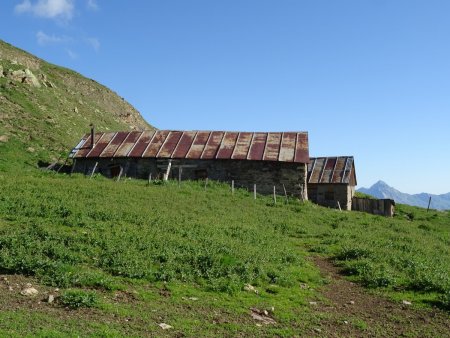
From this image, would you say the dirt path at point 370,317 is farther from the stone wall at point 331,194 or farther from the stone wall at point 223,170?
the stone wall at point 331,194

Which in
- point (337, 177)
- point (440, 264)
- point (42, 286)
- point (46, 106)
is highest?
point (46, 106)

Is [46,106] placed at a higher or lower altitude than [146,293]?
higher

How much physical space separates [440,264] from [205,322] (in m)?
11.6

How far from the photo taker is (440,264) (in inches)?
651

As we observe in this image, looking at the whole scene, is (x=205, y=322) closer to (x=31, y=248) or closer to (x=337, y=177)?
(x=31, y=248)

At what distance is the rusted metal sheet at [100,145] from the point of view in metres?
40.2

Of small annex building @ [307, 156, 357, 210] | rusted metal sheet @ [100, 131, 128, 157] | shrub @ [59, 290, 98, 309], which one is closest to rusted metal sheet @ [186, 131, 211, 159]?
rusted metal sheet @ [100, 131, 128, 157]

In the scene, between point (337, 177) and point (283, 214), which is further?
point (337, 177)

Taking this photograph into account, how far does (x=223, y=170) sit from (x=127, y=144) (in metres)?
10.5

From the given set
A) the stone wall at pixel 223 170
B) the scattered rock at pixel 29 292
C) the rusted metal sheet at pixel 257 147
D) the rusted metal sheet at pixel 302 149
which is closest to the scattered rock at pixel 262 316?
the scattered rock at pixel 29 292

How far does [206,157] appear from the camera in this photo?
37281mm

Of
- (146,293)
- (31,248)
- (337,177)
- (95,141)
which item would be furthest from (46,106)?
(146,293)

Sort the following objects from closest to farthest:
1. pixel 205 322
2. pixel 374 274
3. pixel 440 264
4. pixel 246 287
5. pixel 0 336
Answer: pixel 0 336, pixel 205 322, pixel 246 287, pixel 374 274, pixel 440 264

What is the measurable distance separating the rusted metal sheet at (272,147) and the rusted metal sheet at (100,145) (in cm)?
1603
